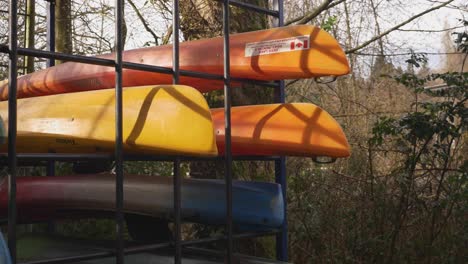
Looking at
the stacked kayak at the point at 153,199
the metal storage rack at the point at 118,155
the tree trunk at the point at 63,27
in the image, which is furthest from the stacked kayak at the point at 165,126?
the tree trunk at the point at 63,27

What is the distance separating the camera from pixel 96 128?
7.45 ft

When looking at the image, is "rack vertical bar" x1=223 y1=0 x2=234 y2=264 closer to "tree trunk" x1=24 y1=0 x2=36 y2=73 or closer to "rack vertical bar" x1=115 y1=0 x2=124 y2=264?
"rack vertical bar" x1=115 y1=0 x2=124 y2=264

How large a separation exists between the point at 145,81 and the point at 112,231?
78.3 inches

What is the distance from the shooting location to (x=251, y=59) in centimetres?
281

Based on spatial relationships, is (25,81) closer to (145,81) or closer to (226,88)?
(145,81)

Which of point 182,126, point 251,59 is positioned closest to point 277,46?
point 251,59

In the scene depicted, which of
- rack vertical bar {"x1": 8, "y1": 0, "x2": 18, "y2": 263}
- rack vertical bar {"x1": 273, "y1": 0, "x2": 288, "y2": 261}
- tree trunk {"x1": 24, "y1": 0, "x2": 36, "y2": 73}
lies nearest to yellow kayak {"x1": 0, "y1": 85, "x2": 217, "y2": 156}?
rack vertical bar {"x1": 8, "y1": 0, "x2": 18, "y2": 263}

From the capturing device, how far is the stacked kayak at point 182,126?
7.12 ft

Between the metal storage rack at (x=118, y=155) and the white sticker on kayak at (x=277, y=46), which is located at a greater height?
the white sticker on kayak at (x=277, y=46)

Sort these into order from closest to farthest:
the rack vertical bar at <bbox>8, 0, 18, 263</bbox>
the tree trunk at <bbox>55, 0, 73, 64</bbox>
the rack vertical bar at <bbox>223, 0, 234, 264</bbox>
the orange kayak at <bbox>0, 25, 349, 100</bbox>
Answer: the rack vertical bar at <bbox>8, 0, 18, 263</bbox> → the rack vertical bar at <bbox>223, 0, 234, 264</bbox> → the orange kayak at <bbox>0, 25, 349, 100</bbox> → the tree trunk at <bbox>55, 0, 73, 64</bbox>

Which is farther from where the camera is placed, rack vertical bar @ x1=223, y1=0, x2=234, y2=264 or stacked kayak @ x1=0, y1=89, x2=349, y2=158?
rack vertical bar @ x1=223, y1=0, x2=234, y2=264

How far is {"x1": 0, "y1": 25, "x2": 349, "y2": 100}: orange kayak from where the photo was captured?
2.73 m

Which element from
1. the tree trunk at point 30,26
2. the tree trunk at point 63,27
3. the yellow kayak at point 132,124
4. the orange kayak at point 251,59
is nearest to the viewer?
the yellow kayak at point 132,124

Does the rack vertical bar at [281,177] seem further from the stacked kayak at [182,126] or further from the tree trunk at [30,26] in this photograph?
the tree trunk at [30,26]
